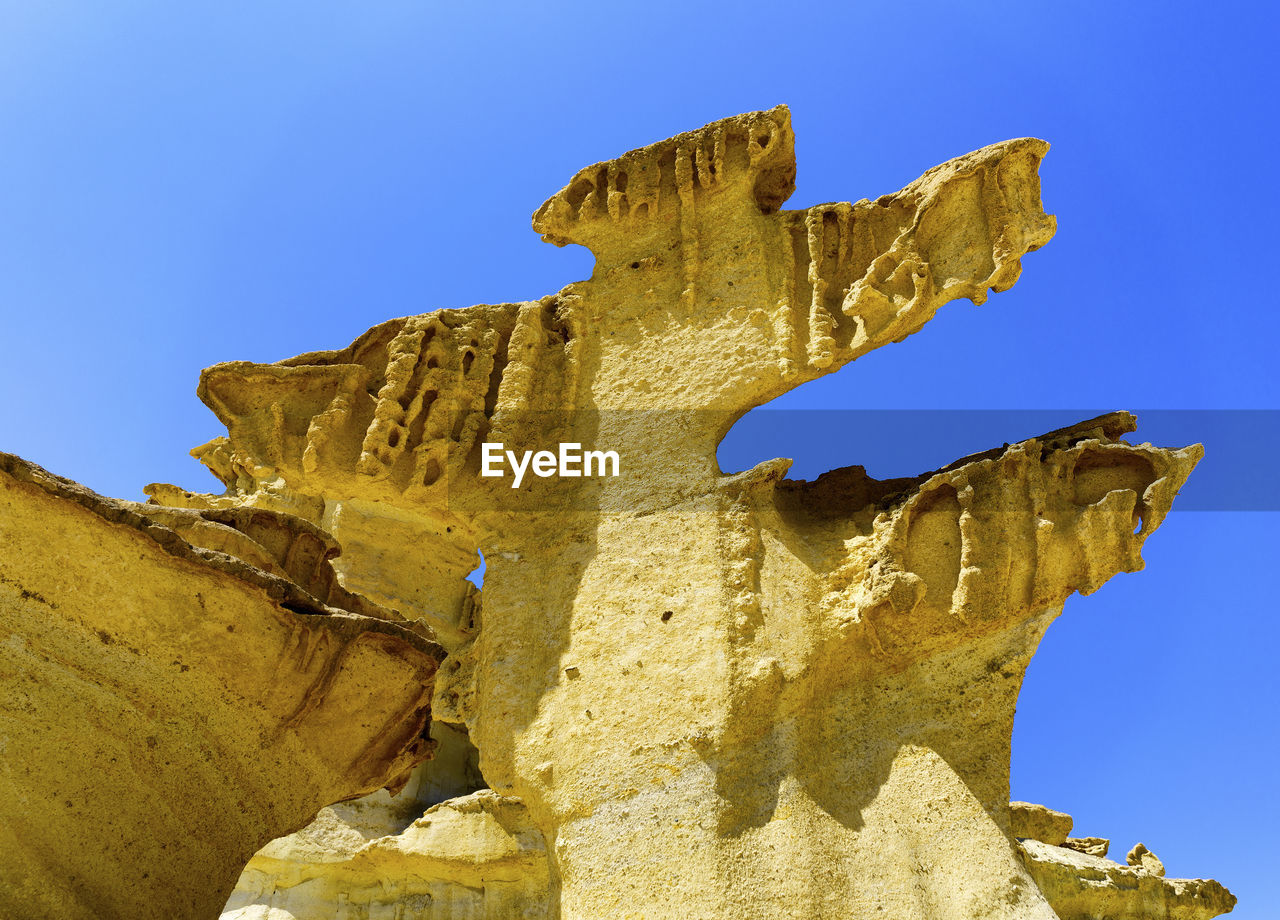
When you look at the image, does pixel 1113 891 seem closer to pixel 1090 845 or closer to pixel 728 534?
pixel 1090 845

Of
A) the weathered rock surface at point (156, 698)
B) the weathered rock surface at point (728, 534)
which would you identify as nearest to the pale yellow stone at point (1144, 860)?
the weathered rock surface at point (728, 534)

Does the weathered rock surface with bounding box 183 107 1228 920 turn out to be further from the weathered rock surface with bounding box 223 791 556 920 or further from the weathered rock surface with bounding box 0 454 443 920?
the weathered rock surface with bounding box 223 791 556 920

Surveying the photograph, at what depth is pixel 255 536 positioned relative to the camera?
460 centimetres

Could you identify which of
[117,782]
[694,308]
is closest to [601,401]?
[694,308]

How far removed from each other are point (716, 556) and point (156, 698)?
103 inches

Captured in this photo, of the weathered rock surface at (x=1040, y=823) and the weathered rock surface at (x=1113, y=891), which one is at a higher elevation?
the weathered rock surface at (x=1040, y=823)

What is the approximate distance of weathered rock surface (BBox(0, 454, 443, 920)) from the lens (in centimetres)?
347

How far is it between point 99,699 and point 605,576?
Answer: 8.24ft

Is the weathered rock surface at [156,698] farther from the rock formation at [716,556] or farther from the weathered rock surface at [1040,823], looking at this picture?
the weathered rock surface at [1040,823]

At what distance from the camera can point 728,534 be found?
17.9 feet

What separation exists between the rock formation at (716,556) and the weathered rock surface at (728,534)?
0.05 feet

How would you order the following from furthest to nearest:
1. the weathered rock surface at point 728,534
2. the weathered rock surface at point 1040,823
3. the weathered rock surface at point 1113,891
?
the weathered rock surface at point 1040,823 < the weathered rock surface at point 1113,891 < the weathered rock surface at point 728,534

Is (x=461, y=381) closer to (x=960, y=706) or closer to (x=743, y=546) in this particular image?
(x=743, y=546)

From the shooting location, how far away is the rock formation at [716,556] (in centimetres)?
471
